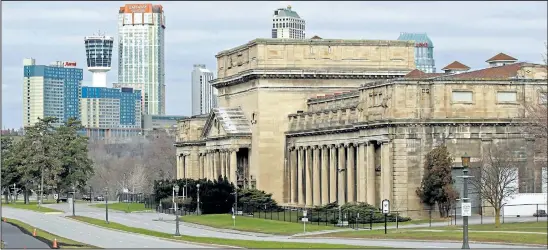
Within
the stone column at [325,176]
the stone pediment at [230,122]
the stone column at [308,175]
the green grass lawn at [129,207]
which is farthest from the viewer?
the green grass lawn at [129,207]

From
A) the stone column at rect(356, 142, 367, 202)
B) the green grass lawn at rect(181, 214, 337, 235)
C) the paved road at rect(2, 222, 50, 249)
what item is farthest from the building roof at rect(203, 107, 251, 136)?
the paved road at rect(2, 222, 50, 249)

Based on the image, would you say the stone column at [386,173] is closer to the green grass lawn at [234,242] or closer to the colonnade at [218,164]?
the green grass lawn at [234,242]

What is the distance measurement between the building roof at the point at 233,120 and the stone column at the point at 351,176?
25252 millimetres

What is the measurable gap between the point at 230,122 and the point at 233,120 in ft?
1.72

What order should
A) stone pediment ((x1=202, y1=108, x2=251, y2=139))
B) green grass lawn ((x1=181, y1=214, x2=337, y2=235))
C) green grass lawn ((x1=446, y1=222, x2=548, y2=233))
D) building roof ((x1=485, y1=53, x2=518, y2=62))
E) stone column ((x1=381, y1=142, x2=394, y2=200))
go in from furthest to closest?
stone pediment ((x1=202, y1=108, x2=251, y2=139))
building roof ((x1=485, y1=53, x2=518, y2=62))
stone column ((x1=381, y1=142, x2=394, y2=200))
green grass lawn ((x1=181, y1=214, x2=337, y2=235))
green grass lawn ((x1=446, y1=222, x2=548, y2=233))

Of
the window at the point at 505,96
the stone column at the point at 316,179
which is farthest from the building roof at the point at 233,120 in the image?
the window at the point at 505,96

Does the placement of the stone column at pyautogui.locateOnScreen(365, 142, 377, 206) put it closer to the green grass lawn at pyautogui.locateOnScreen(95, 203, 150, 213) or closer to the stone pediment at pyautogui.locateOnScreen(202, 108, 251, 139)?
the stone pediment at pyautogui.locateOnScreen(202, 108, 251, 139)

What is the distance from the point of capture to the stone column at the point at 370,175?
123 metres

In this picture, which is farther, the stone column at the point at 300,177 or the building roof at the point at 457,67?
the building roof at the point at 457,67

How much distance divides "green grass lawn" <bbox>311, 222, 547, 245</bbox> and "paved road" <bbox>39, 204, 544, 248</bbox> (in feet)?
5.15

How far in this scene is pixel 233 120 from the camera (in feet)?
521

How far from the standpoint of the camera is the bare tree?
10106 centimetres

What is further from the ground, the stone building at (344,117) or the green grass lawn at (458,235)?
the stone building at (344,117)

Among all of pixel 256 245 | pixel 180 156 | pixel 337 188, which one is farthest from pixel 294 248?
pixel 180 156
